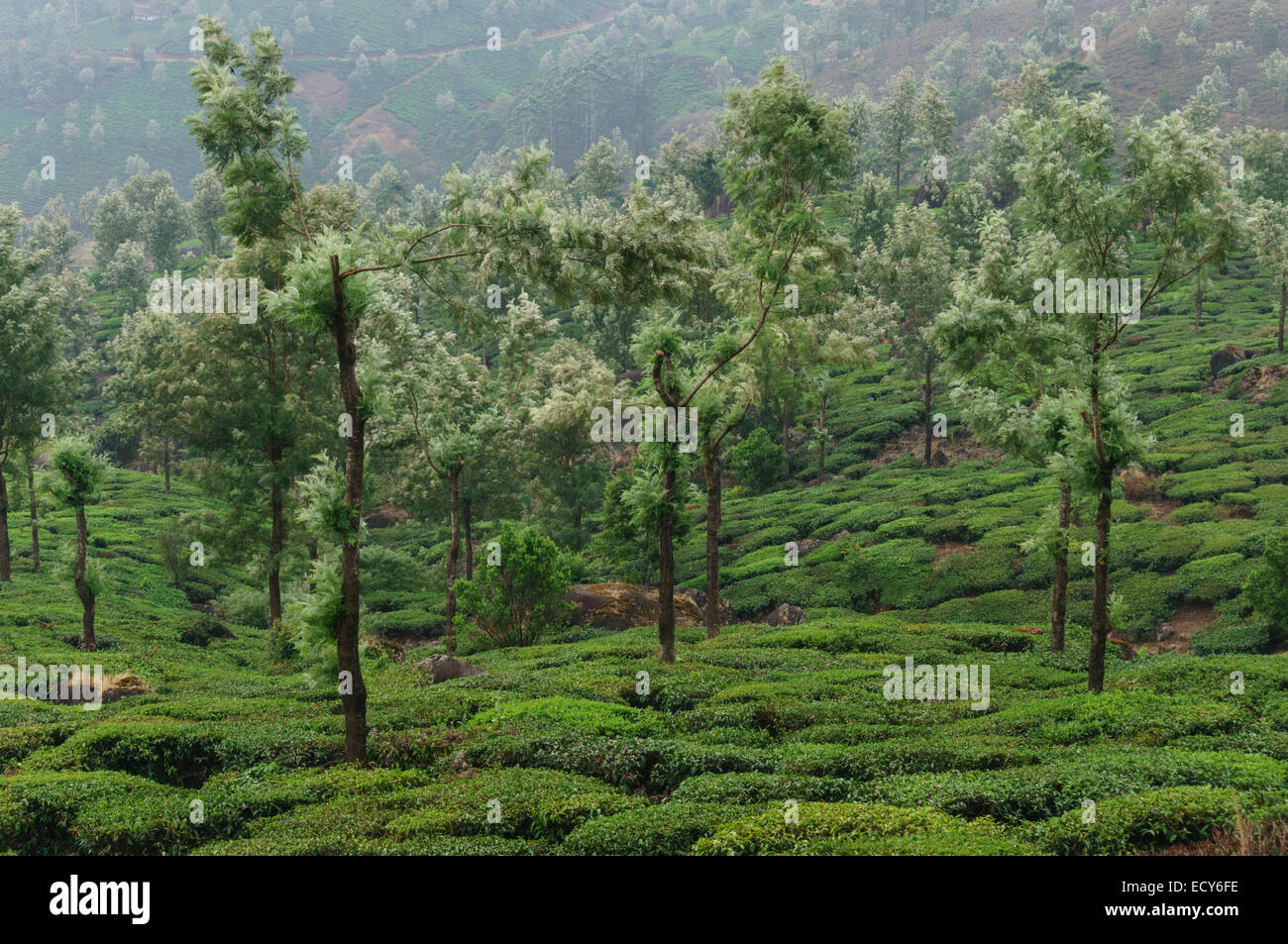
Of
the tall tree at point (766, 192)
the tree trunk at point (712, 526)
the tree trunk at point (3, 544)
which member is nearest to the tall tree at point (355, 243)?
the tall tree at point (766, 192)

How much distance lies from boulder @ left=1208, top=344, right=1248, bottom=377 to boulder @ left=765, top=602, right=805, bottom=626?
128 feet

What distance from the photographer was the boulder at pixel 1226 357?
197ft

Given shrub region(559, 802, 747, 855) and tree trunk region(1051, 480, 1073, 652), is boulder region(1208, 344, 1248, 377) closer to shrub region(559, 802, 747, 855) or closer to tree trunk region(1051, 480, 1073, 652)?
tree trunk region(1051, 480, 1073, 652)

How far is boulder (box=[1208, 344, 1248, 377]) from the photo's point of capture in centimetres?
6019

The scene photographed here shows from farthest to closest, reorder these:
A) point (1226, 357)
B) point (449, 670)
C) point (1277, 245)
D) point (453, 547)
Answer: point (1226, 357), point (1277, 245), point (453, 547), point (449, 670)

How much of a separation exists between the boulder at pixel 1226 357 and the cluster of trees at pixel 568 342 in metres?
5.55

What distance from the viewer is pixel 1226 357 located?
198ft

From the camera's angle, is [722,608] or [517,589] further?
[722,608]

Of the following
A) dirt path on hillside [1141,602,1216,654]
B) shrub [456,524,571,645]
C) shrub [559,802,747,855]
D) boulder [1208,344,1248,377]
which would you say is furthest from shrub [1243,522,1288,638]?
boulder [1208,344,1248,377]

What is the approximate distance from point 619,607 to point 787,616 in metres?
7.22

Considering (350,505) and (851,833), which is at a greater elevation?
(350,505)

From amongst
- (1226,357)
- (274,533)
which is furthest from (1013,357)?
(1226,357)

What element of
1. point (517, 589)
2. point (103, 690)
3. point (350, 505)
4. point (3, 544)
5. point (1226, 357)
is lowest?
point (103, 690)

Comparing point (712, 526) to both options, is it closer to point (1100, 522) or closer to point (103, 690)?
point (1100, 522)
